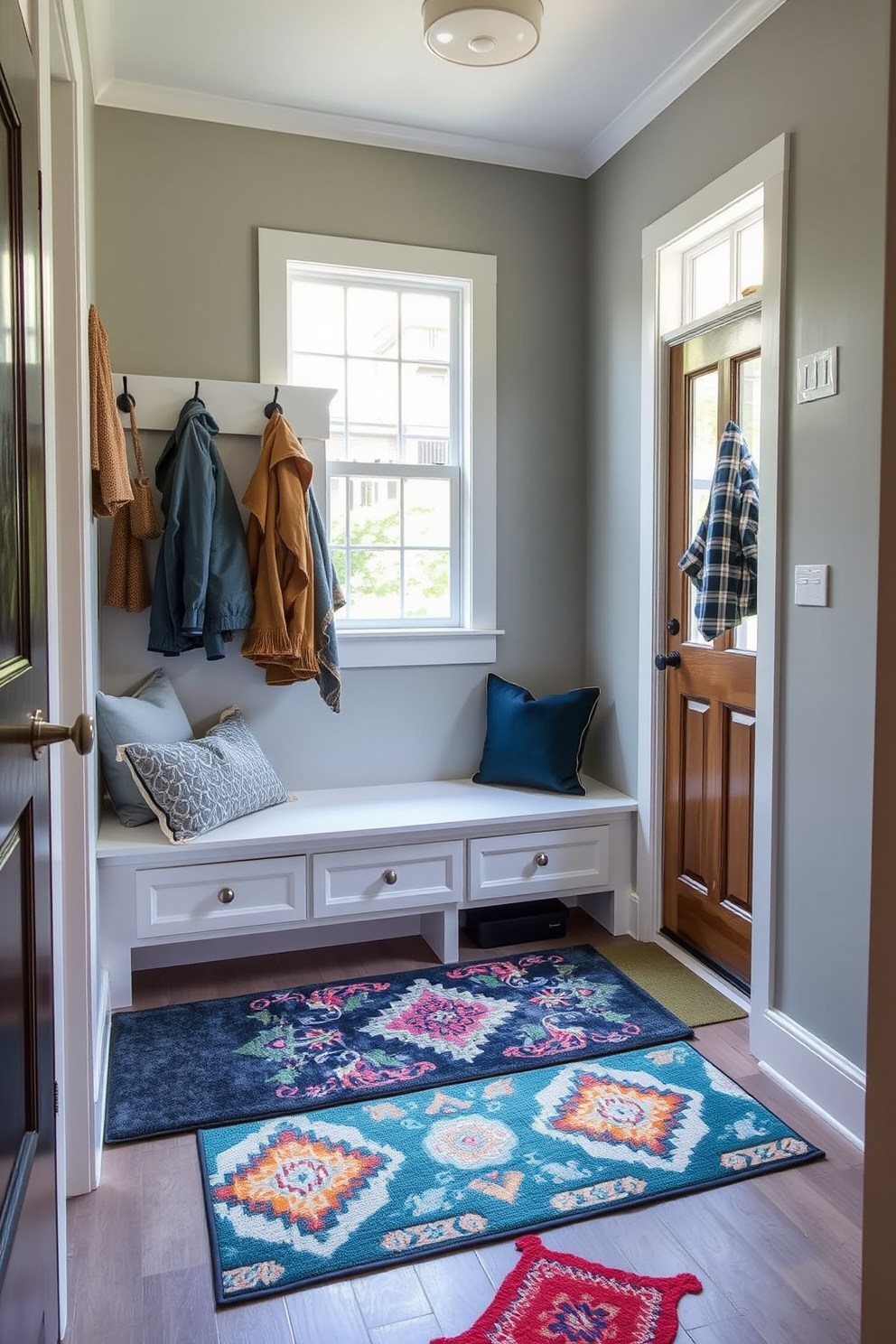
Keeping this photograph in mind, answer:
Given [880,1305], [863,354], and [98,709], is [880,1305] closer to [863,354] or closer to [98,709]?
[863,354]

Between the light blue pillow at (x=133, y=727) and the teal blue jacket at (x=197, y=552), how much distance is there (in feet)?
0.49

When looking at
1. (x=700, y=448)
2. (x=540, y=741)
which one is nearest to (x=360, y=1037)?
(x=540, y=741)

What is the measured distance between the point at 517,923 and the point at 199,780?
1.17 m

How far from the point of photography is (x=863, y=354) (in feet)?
7.02

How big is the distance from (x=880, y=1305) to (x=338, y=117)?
3467 millimetres

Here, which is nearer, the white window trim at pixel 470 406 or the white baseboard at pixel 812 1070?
the white baseboard at pixel 812 1070

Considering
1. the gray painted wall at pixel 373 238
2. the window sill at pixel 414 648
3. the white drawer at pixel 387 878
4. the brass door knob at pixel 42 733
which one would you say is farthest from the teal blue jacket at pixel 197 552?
the brass door knob at pixel 42 733

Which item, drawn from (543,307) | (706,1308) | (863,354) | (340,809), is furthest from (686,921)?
(543,307)

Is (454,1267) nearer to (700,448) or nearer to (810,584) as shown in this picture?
(810,584)

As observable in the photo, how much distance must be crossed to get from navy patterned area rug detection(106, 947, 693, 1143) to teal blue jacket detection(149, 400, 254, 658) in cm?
112

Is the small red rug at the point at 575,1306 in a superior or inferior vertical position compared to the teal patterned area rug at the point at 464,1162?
inferior

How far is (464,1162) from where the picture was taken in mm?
2055

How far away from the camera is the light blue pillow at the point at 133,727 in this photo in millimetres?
2855

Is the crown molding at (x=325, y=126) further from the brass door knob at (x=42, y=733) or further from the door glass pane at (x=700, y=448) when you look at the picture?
the brass door knob at (x=42, y=733)
